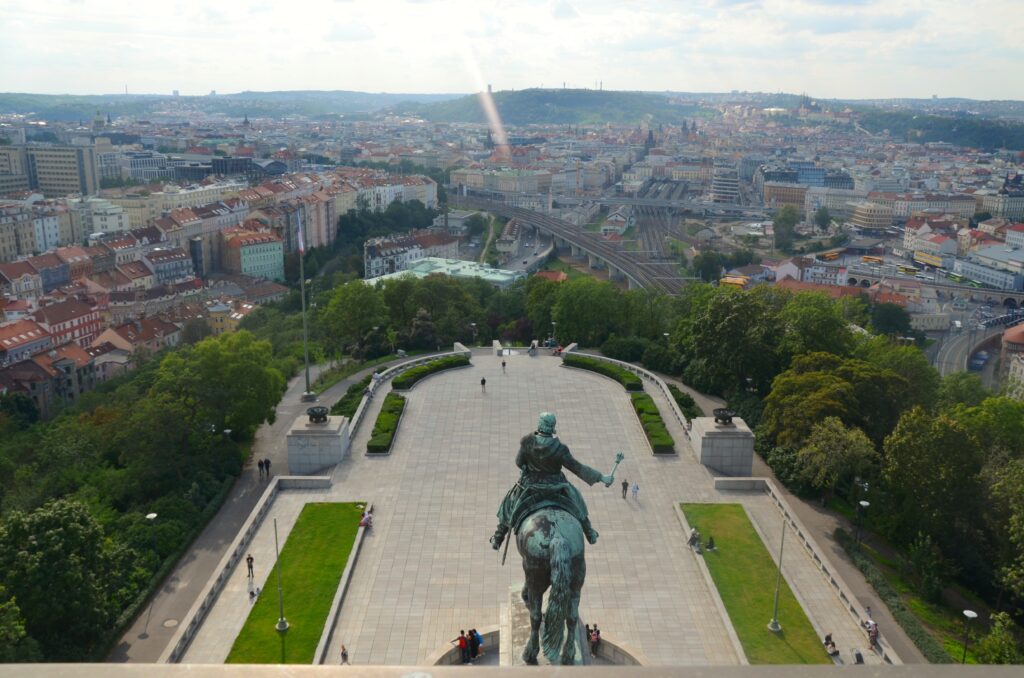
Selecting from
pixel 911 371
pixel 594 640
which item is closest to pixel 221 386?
pixel 594 640

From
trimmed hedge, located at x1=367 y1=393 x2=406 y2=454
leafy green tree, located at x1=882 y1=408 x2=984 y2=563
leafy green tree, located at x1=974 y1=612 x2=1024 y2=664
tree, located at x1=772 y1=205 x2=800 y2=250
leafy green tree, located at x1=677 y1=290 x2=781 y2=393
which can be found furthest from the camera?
tree, located at x1=772 y1=205 x2=800 y2=250

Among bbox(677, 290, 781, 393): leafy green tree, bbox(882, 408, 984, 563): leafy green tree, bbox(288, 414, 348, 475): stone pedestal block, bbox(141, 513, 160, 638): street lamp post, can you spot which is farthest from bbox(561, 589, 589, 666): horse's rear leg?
bbox(677, 290, 781, 393): leafy green tree

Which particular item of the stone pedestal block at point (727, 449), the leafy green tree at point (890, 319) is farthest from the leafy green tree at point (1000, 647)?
the leafy green tree at point (890, 319)

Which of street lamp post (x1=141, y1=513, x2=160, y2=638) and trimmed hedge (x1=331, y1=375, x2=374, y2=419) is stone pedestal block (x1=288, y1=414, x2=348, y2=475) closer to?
trimmed hedge (x1=331, y1=375, x2=374, y2=419)

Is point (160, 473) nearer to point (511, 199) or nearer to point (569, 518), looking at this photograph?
point (569, 518)

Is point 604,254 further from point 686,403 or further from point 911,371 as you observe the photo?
point 911,371

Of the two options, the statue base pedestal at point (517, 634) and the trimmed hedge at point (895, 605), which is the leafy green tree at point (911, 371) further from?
the statue base pedestal at point (517, 634)
